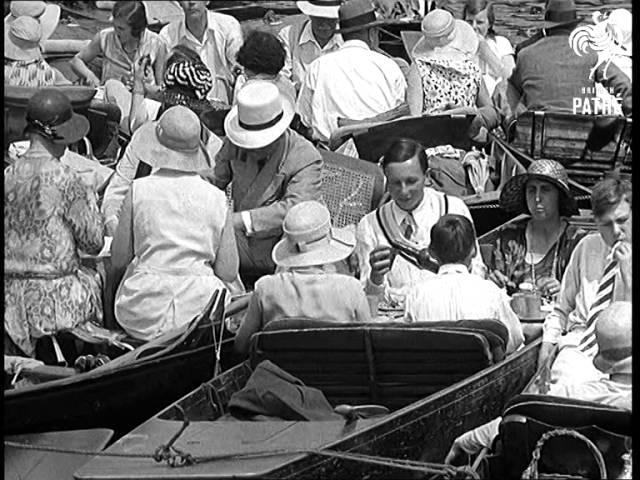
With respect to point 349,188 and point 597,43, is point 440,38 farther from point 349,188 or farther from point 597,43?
point 349,188

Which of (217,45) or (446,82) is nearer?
(446,82)

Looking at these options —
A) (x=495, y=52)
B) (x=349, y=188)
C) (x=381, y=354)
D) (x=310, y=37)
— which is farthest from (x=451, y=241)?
(x=495, y=52)

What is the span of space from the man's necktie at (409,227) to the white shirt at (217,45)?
3.60 meters

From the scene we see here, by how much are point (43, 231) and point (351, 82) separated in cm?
317

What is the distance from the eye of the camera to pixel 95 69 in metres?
13.1

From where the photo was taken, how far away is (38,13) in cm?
1253

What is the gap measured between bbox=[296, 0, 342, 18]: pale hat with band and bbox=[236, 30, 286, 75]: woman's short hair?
63.5 inches

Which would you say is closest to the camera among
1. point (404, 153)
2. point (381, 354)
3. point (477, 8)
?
point (381, 354)

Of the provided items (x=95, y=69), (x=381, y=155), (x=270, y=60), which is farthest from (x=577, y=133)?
(x=95, y=69)

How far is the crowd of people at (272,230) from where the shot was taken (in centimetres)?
765

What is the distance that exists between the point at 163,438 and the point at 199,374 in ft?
5.41

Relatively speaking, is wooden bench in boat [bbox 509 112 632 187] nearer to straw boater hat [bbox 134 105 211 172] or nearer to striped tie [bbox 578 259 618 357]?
striped tie [bbox 578 259 618 357]

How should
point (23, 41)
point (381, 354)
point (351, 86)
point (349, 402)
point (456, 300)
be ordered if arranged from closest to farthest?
point (381, 354) → point (456, 300) → point (349, 402) → point (351, 86) → point (23, 41)

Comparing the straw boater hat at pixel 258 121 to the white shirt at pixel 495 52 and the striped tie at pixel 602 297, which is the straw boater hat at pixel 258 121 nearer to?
the striped tie at pixel 602 297
